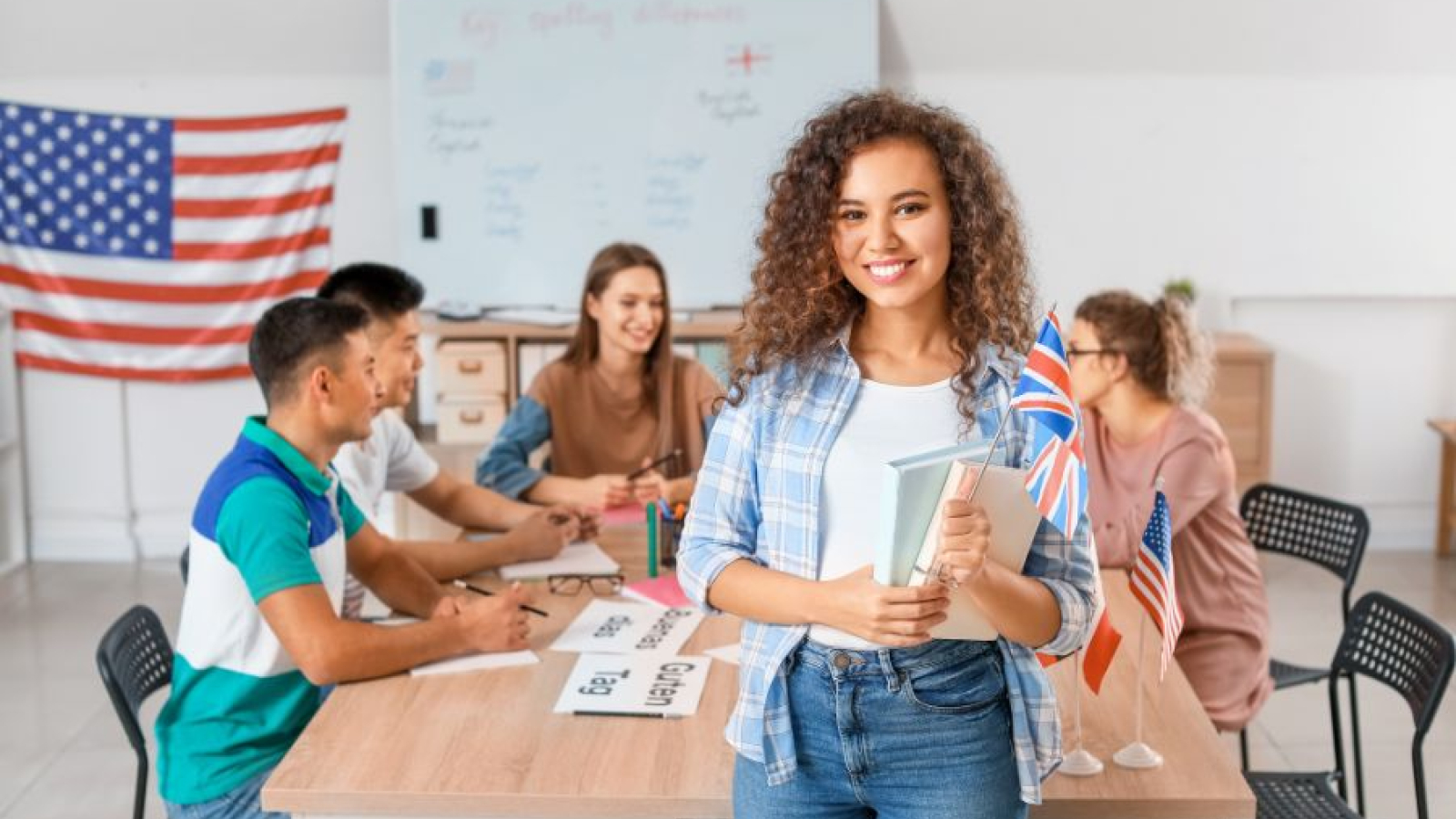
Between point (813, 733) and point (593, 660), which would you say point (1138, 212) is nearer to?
point (593, 660)

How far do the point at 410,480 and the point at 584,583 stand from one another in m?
0.68

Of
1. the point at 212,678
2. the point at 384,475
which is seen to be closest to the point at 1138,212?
the point at 384,475

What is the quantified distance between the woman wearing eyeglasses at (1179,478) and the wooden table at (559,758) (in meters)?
0.69

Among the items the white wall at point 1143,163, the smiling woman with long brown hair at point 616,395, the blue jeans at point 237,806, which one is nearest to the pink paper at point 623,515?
the smiling woman with long brown hair at point 616,395

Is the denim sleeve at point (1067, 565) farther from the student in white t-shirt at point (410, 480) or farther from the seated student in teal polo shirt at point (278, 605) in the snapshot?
the student in white t-shirt at point (410, 480)

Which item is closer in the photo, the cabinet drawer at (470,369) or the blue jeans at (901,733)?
the blue jeans at (901,733)

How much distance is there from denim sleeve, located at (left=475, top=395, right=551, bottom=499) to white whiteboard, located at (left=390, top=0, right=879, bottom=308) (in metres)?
2.02

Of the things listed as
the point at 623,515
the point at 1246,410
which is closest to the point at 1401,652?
the point at 623,515

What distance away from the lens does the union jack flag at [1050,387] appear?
1.67 metres

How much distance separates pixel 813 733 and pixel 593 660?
2.92 feet

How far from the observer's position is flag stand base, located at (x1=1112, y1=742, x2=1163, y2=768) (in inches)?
85.6

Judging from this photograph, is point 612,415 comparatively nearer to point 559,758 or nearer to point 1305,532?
point 1305,532

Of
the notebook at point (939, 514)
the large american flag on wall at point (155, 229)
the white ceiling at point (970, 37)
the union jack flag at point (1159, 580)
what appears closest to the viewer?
the notebook at point (939, 514)

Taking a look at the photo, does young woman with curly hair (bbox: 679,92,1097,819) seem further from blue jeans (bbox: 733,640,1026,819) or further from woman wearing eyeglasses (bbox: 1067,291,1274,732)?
woman wearing eyeglasses (bbox: 1067,291,1274,732)
